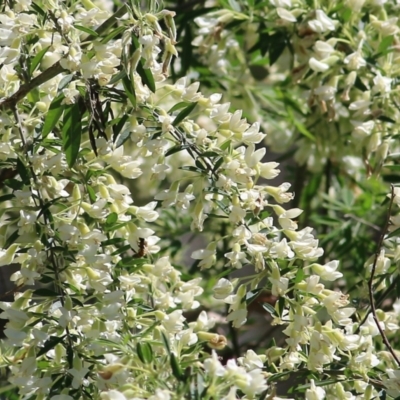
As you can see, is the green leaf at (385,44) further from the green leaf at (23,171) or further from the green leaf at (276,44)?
the green leaf at (23,171)

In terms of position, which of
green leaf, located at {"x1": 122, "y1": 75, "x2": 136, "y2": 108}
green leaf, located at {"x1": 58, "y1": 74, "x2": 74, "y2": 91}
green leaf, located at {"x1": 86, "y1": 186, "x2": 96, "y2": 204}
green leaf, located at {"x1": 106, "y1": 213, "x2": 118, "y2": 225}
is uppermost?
green leaf, located at {"x1": 58, "y1": 74, "x2": 74, "y2": 91}

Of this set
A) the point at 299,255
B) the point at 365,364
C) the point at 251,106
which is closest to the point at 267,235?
the point at 299,255

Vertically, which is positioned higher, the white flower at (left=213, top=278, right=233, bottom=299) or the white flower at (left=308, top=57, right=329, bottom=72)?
the white flower at (left=308, top=57, right=329, bottom=72)

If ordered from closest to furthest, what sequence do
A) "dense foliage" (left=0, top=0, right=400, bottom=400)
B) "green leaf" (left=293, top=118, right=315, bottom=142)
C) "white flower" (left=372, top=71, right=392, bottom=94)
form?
"dense foliage" (left=0, top=0, right=400, bottom=400) → "white flower" (left=372, top=71, right=392, bottom=94) → "green leaf" (left=293, top=118, right=315, bottom=142)

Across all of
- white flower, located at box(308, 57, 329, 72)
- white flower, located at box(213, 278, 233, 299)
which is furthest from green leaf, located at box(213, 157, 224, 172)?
white flower, located at box(308, 57, 329, 72)

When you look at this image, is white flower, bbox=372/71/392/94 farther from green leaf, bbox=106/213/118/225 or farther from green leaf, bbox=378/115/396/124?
green leaf, bbox=106/213/118/225

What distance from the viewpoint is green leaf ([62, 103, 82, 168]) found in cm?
72

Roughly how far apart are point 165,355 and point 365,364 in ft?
0.65

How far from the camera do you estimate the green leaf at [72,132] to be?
72 cm

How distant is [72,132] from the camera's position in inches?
28.4

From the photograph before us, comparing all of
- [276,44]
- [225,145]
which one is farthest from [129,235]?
[276,44]

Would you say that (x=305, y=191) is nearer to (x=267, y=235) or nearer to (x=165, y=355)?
(x=267, y=235)

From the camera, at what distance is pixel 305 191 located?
1.49m

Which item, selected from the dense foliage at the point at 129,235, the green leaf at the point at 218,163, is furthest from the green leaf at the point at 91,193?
the green leaf at the point at 218,163
